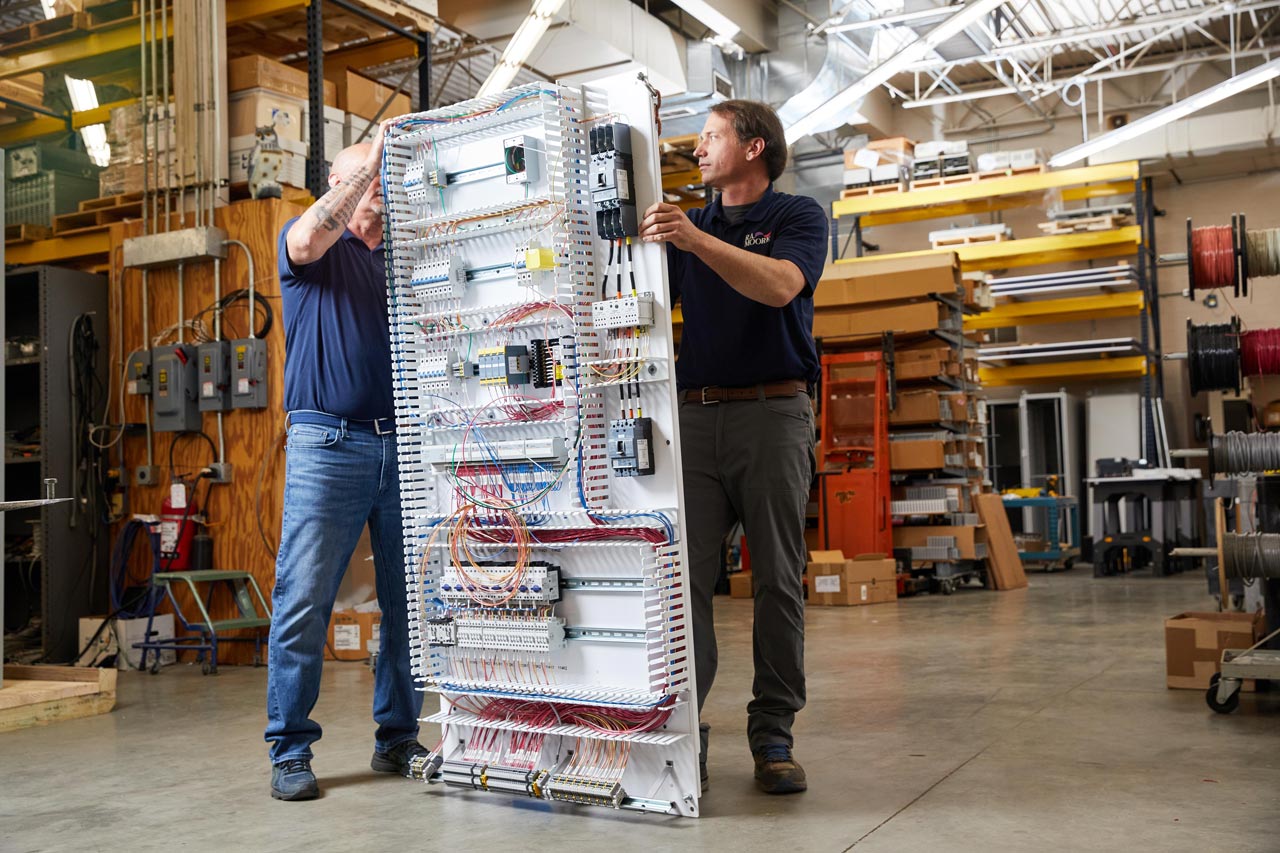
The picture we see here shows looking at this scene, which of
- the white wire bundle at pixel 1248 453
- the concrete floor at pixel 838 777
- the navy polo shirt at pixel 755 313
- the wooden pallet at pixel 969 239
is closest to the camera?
the concrete floor at pixel 838 777

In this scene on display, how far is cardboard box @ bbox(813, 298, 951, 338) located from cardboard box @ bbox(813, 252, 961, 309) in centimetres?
9

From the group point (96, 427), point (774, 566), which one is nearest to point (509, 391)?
point (774, 566)

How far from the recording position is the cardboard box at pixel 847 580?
8.62m

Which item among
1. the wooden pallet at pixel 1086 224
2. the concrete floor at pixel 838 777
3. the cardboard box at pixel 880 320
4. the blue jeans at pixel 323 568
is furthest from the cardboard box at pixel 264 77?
the wooden pallet at pixel 1086 224

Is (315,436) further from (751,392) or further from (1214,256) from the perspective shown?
(1214,256)

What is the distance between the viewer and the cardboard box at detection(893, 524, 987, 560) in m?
9.50

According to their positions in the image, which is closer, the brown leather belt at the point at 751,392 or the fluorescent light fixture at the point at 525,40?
the brown leather belt at the point at 751,392

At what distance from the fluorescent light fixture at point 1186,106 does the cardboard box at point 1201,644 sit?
8148 mm

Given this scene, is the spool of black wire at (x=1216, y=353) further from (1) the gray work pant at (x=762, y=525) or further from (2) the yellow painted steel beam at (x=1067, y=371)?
(2) the yellow painted steel beam at (x=1067, y=371)

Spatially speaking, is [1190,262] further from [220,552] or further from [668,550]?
[220,552]

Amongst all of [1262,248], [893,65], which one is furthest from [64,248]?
[893,65]

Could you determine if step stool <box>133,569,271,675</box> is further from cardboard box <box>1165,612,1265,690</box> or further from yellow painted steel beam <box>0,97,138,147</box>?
cardboard box <box>1165,612,1265,690</box>

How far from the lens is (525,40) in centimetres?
873

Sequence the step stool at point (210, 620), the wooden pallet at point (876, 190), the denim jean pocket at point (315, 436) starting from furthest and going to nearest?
the wooden pallet at point (876, 190) < the step stool at point (210, 620) < the denim jean pocket at point (315, 436)
